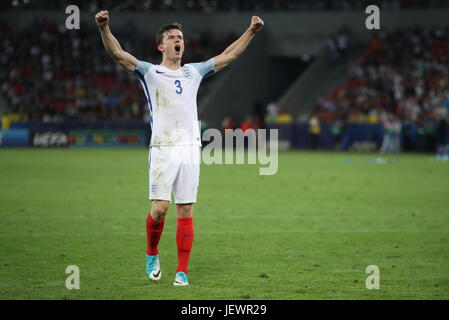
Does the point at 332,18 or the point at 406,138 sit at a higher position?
the point at 332,18

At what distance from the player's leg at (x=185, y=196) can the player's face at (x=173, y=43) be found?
39.6 inches

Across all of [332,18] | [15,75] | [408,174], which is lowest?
[408,174]

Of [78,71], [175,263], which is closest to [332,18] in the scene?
[78,71]

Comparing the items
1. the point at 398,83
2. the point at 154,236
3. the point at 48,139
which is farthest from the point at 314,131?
the point at 154,236

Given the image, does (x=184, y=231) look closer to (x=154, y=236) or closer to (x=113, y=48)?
(x=154, y=236)

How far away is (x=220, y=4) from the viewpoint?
2018 inches

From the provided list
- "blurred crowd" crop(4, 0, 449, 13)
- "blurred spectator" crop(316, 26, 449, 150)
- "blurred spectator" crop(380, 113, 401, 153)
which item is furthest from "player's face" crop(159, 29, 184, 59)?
"blurred crowd" crop(4, 0, 449, 13)

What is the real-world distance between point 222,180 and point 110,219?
9.60 metres

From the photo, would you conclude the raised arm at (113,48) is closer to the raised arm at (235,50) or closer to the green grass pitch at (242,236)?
the raised arm at (235,50)

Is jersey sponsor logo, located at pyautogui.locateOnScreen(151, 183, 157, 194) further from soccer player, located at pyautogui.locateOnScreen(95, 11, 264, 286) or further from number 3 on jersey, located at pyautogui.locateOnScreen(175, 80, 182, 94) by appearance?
number 3 on jersey, located at pyautogui.locateOnScreen(175, 80, 182, 94)

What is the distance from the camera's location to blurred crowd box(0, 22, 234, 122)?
46.3m

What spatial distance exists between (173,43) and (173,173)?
1357mm

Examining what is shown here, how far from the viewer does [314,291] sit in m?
8.75
